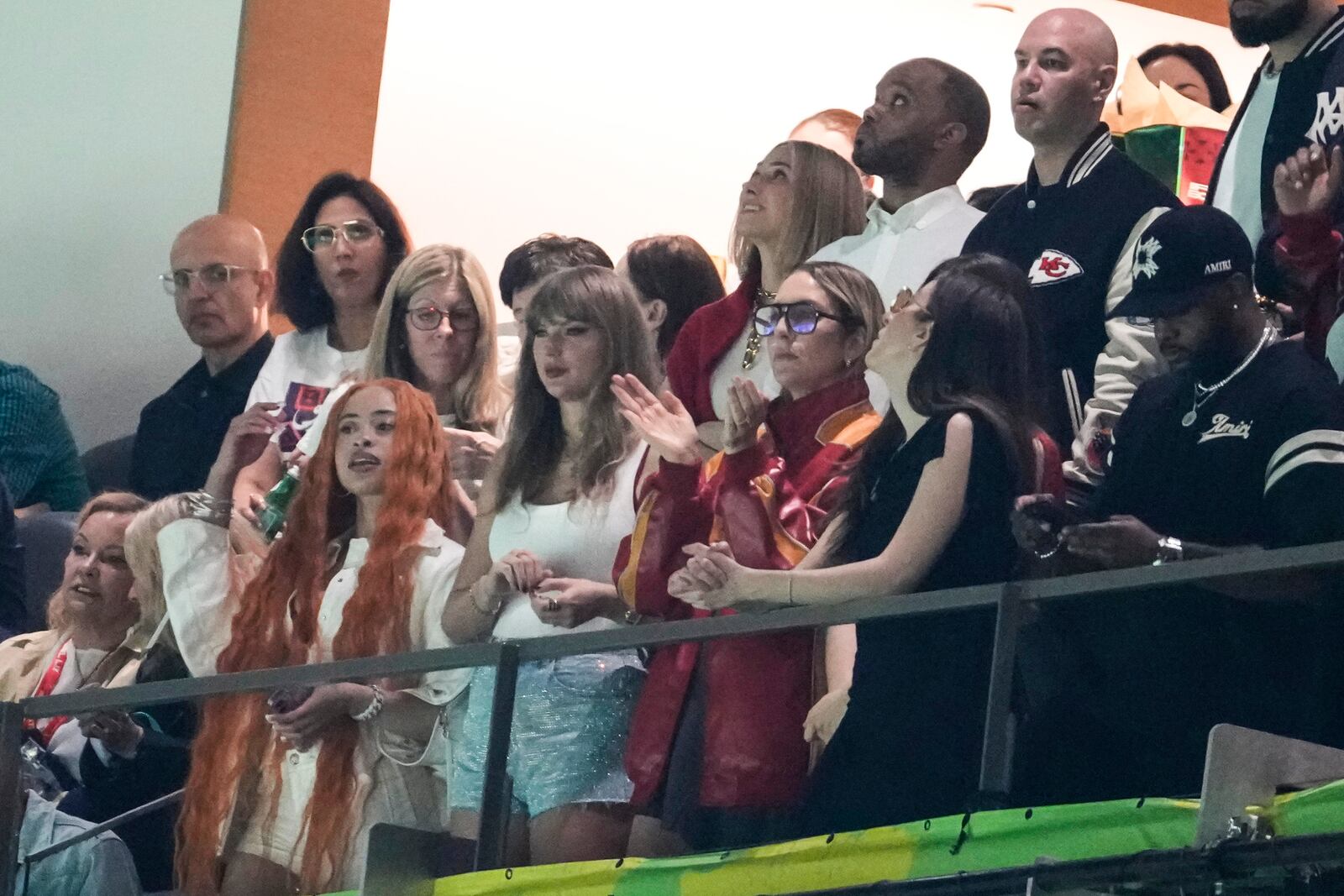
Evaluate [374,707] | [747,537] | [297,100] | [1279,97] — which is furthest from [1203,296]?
[297,100]

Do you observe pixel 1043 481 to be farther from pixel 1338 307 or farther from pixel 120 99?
pixel 120 99

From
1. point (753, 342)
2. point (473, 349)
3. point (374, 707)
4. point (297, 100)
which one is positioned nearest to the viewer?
point (374, 707)

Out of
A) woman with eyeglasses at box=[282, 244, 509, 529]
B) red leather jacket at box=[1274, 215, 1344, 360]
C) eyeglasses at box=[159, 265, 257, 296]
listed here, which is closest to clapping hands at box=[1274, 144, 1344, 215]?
red leather jacket at box=[1274, 215, 1344, 360]

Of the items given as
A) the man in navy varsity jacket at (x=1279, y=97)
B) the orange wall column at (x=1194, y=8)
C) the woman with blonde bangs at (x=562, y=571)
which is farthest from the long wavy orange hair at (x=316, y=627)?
the orange wall column at (x=1194, y=8)

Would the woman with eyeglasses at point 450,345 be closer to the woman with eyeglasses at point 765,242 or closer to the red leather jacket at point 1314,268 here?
the woman with eyeglasses at point 765,242

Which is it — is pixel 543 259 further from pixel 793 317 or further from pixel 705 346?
pixel 793 317

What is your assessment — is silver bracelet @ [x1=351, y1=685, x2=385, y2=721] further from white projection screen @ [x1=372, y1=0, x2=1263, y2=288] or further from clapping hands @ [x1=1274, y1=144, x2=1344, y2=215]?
white projection screen @ [x1=372, y1=0, x2=1263, y2=288]

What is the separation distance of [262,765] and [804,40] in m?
3.56

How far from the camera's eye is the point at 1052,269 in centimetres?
358

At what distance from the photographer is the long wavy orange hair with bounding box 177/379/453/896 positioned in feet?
11.6

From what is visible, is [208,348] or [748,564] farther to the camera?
[208,348]

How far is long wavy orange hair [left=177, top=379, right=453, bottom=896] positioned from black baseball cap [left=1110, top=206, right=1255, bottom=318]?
128cm

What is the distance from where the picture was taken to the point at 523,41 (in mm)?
6645

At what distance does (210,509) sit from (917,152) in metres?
1.44
